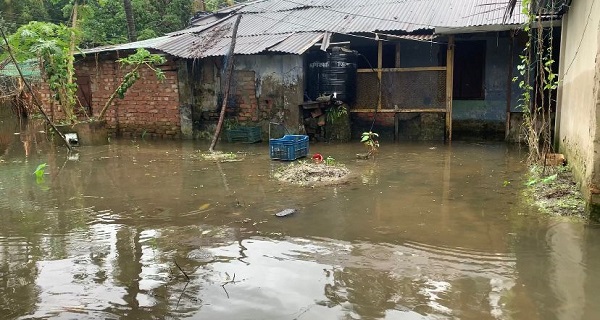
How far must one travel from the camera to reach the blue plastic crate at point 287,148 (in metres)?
8.74

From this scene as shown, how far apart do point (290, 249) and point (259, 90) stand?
26.1 ft

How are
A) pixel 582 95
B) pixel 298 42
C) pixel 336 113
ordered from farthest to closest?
pixel 336 113
pixel 298 42
pixel 582 95

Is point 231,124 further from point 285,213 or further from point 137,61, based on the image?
point 285,213

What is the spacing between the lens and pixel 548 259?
155 inches

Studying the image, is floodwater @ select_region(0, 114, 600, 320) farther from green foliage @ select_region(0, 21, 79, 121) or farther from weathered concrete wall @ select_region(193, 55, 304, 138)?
weathered concrete wall @ select_region(193, 55, 304, 138)

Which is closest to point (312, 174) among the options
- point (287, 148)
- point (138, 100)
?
point (287, 148)

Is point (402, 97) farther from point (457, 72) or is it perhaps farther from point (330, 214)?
point (330, 214)

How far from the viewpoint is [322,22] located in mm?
12539

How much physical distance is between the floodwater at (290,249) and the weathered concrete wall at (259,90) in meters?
4.17

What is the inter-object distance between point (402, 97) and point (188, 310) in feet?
30.6

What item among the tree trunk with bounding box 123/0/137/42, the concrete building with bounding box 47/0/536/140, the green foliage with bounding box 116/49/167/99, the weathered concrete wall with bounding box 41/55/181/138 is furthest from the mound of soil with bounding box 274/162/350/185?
the tree trunk with bounding box 123/0/137/42

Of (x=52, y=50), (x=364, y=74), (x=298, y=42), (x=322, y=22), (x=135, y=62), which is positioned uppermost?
(x=322, y=22)

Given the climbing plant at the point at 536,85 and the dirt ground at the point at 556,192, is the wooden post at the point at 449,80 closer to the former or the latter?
the climbing plant at the point at 536,85

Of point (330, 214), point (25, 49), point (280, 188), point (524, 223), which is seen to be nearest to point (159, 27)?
point (25, 49)
